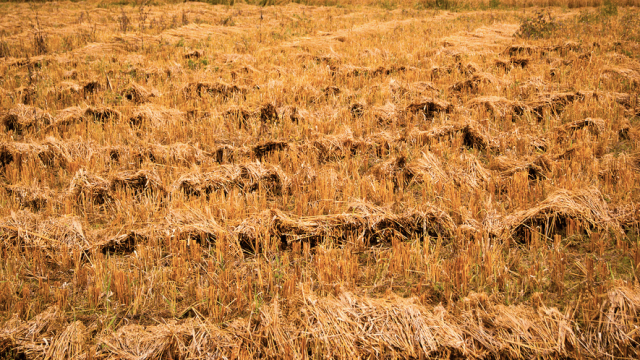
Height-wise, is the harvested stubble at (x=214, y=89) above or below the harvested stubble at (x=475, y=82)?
above

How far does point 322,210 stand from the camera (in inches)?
142

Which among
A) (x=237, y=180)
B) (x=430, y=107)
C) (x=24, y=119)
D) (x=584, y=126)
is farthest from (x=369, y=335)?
(x=24, y=119)

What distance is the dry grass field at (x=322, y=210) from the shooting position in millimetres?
2305

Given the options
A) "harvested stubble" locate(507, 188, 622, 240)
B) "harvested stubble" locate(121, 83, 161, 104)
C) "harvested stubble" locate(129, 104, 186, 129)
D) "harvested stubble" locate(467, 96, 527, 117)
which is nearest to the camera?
"harvested stubble" locate(507, 188, 622, 240)

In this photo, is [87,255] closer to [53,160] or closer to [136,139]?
[53,160]

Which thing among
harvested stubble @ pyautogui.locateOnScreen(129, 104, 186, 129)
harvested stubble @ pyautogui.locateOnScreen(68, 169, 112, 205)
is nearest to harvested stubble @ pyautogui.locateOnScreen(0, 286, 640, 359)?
harvested stubble @ pyautogui.locateOnScreen(68, 169, 112, 205)

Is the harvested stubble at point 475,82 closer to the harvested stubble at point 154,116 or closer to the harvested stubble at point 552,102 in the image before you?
the harvested stubble at point 552,102

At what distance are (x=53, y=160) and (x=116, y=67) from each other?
149 inches

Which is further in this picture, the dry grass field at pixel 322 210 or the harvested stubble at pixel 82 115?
the harvested stubble at pixel 82 115

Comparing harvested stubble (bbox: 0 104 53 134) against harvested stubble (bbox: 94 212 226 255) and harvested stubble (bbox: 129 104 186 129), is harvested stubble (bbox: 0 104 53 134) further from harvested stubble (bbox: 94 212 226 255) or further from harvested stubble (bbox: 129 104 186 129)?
harvested stubble (bbox: 94 212 226 255)

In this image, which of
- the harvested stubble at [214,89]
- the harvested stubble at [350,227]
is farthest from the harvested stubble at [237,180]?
the harvested stubble at [214,89]

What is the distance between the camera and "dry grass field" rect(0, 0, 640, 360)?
90.7 inches

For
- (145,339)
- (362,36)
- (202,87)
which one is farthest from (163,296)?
(362,36)

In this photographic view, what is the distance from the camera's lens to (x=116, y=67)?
7.75m
